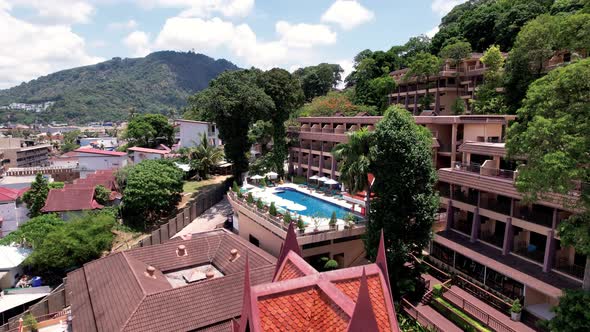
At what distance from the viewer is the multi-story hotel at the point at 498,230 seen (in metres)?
20.4

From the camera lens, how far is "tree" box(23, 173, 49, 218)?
43062 millimetres

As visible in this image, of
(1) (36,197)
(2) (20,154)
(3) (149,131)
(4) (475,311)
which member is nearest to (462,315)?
(4) (475,311)

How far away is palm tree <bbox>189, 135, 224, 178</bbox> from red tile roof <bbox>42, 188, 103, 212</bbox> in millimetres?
15178

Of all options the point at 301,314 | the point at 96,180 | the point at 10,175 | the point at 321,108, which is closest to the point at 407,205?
the point at 301,314

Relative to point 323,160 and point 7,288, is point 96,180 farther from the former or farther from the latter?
point 323,160

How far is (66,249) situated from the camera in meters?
29.7

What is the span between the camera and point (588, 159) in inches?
562

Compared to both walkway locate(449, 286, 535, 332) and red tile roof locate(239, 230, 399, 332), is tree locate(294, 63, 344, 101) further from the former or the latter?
red tile roof locate(239, 230, 399, 332)

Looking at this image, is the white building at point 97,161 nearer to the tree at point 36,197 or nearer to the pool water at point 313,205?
the tree at point 36,197

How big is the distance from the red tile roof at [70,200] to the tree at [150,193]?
433 centimetres

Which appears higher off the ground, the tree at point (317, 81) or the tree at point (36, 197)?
the tree at point (317, 81)

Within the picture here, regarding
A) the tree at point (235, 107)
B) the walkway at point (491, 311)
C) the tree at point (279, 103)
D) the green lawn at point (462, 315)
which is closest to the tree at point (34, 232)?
the tree at point (235, 107)

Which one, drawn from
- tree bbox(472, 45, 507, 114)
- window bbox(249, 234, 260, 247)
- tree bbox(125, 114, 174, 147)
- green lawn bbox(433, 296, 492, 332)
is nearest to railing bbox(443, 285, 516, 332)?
green lawn bbox(433, 296, 492, 332)

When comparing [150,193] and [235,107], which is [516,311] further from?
[235,107]
